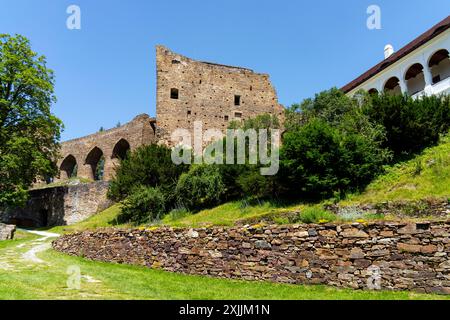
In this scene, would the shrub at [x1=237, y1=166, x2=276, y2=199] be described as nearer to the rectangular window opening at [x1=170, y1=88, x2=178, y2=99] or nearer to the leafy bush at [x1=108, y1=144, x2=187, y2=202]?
the leafy bush at [x1=108, y1=144, x2=187, y2=202]

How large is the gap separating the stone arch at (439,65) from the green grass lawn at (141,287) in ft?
69.3

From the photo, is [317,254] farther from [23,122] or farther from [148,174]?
[23,122]

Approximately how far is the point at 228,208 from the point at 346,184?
18.1ft

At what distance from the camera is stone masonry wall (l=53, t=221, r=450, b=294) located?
6.90 meters

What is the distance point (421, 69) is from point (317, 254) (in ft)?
73.6

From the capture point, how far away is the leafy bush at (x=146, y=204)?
64.4 ft


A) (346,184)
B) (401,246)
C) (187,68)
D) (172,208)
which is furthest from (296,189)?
(187,68)

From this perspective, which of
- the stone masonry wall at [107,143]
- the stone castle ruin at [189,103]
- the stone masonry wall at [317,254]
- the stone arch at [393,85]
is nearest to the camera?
the stone masonry wall at [317,254]

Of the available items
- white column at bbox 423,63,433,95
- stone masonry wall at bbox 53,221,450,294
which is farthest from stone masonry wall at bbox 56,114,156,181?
stone masonry wall at bbox 53,221,450,294

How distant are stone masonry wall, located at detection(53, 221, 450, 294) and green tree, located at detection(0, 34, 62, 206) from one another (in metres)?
15.5

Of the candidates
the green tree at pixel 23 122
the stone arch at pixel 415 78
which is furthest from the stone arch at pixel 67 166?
the stone arch at pixel 415 78

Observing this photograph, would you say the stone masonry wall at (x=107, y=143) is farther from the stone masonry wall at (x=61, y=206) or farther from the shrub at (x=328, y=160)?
the shrub at (x=328, y=160)

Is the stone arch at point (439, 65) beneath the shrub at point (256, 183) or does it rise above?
above

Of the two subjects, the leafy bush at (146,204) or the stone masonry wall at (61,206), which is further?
the stone masonry wall at (61,206)
